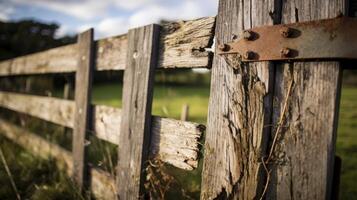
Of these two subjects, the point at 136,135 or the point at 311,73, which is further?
the point at 136,135

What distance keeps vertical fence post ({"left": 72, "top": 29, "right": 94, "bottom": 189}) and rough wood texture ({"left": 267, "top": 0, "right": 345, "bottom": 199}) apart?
1913 millimetres

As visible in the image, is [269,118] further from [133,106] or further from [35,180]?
[35,180]

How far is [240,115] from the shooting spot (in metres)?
1.49

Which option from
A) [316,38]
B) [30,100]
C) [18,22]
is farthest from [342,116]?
[18,22]

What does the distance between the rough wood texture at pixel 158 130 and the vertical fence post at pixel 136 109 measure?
3.5 inches

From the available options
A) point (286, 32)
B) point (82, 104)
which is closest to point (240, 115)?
point (286, 32)

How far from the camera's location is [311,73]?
129 cm

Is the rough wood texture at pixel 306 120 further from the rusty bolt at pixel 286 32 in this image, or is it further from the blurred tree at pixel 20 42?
the blurred tree at pixel 20 42

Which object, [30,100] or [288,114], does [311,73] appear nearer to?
[288,114]

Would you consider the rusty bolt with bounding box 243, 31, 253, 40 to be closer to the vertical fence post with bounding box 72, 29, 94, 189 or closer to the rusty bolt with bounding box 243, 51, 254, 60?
the rusty bolt with bounding box 243, 51, 254, 60

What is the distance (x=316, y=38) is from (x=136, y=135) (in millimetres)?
1296

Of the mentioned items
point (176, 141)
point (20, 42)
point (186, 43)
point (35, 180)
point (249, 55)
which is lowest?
point (35, 180)

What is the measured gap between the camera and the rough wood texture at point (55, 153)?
2496 millimetres

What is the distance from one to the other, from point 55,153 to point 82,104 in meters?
1.03
